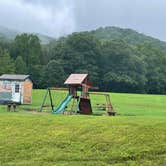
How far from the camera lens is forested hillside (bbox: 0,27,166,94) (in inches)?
2938

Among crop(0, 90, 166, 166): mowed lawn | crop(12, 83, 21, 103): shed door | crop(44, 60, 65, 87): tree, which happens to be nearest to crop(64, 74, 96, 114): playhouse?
crop(12, 83, 21, 103): shed door

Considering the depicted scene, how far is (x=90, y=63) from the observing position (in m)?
80.6

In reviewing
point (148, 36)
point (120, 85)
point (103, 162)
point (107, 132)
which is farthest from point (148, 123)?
point (148, 36)

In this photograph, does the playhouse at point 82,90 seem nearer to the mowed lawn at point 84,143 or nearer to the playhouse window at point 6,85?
the playhouse window at point 6,85

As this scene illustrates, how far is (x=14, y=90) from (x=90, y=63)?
4280 cm

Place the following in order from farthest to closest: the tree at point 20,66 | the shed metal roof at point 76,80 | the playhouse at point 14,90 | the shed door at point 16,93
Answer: the tree at point 20,66 → the shed door at point 16,93 → the playhouse at point 14,90 → the shed metal roof at point 76,80

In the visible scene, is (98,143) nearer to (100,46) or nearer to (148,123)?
(148,123)

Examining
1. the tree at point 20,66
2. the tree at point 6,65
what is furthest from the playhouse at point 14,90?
the tree at point 20,66

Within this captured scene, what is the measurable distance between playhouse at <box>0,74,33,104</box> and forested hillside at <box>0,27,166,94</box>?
111 feet

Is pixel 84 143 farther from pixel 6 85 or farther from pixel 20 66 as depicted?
pixel 20 66

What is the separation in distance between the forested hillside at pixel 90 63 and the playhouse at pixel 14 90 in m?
33.8

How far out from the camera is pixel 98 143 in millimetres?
10617

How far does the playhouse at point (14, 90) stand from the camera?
125 feet

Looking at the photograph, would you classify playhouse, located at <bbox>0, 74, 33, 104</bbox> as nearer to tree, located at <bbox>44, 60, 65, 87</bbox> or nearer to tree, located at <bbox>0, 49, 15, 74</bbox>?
tree, located at <bbox>0, 49, 15, 74</bbox>
